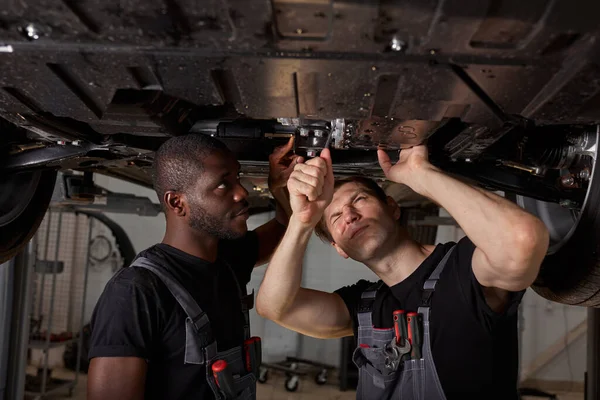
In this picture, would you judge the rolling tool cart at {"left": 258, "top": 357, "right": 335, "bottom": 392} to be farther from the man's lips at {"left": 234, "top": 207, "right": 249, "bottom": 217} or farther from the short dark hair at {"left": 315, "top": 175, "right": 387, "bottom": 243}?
the man's lips at {"left": 234, "top": 207, "right": 249, "bottom": 217}

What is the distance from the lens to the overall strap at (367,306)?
1736 mm

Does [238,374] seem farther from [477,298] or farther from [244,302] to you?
[477,298]

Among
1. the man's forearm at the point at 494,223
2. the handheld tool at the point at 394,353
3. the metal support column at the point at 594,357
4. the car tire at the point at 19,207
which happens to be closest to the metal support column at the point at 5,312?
the car tire at the point at 19,207

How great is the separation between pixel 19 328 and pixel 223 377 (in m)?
2.35

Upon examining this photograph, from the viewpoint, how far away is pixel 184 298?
1420 millimetres

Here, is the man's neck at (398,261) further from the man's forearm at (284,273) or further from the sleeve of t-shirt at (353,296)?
the man's forearm at (284,273)

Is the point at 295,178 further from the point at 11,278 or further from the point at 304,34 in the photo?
the point at 11,278

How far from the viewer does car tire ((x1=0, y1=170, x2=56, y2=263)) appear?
6.10 ft

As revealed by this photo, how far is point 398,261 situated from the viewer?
1.74 metres

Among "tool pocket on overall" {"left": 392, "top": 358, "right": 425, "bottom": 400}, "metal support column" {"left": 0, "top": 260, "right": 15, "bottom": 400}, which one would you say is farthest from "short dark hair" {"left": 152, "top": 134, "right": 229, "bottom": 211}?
"metal support column" {"left": 0, "top": 260, "right": 15, "bottom": 400}

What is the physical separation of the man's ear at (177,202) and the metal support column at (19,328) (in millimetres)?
2021

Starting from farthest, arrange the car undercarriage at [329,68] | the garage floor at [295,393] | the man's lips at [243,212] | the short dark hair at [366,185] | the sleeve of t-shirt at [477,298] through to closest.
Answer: the garage floor at [295,393]
the short dark hair at [366,185]
the man's lips at [243,212]
the sleeve of t-shirt at [477,298]
the car undercarriage at [329,68]

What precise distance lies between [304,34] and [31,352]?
244 inches

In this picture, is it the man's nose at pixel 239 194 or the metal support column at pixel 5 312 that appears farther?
the metal support column at pixel 5 312
